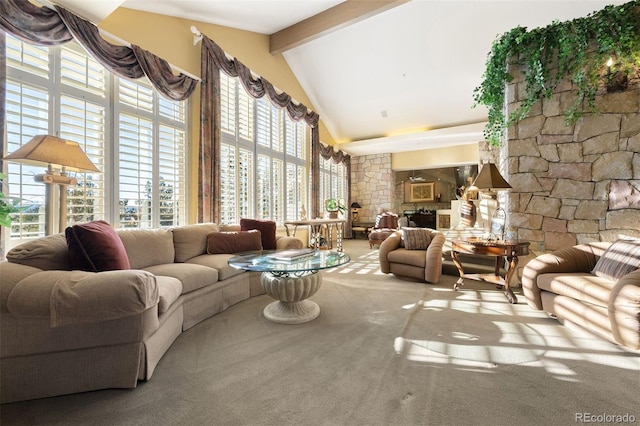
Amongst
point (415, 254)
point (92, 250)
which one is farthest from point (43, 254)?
point (415, 254)

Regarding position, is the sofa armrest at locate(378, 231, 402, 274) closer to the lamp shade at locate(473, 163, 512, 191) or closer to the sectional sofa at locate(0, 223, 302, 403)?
the lamp shade at locate(473, 163, 512, 191)

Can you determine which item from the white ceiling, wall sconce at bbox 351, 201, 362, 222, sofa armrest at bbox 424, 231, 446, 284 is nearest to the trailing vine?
the white ceiling

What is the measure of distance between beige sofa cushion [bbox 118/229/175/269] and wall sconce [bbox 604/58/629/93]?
531 centimetres

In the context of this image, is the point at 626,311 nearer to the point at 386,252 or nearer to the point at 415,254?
the point at 415,254

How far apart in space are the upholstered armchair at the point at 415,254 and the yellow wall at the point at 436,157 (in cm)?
509

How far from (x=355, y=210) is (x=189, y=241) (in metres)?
6.67

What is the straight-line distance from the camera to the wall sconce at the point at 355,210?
9023 millimetres

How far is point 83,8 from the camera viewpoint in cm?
257

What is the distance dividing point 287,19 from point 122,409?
566 cm

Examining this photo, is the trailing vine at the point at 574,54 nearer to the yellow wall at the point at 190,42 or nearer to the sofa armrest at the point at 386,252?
the sofa armrest at the point at 386,252

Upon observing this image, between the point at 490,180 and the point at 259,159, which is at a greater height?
the point at 259,159

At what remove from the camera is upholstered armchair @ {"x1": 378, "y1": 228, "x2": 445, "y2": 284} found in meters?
3.65

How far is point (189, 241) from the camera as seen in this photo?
3.13 m

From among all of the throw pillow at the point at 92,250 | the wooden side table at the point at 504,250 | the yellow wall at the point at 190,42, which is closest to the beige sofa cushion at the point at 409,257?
the wooden side table at the point at 504,250
